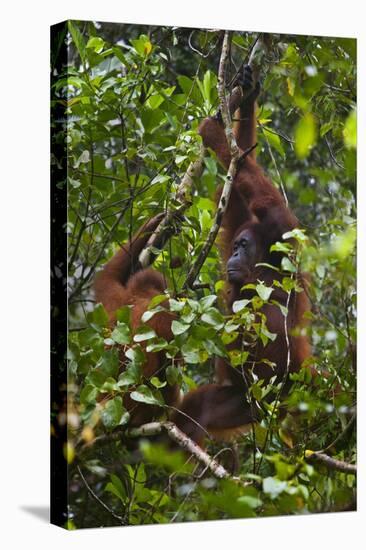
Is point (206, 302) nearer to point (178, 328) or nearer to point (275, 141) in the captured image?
point (178, 328)

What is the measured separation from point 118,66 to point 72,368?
142cm

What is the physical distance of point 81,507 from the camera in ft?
15.8

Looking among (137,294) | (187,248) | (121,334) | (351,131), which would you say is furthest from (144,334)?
(351,131)

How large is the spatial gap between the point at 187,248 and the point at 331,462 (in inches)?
53.9

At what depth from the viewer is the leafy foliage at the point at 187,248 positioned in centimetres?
480

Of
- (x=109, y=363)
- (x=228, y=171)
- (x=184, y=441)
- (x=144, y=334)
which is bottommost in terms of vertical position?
(x=184, y=441)

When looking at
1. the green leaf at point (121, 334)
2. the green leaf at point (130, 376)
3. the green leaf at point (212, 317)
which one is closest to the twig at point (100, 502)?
the green leaf at point (130, 376)

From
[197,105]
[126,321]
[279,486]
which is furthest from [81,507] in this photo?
[197,105]

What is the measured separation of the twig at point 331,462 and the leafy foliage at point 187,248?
31mm

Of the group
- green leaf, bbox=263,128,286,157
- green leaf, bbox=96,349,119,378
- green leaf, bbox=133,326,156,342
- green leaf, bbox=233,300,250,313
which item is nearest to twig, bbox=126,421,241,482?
green leaf, bbox=96,349,119,378

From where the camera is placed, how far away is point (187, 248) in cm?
512

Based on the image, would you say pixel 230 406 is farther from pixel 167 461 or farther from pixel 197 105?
pixel 197 105

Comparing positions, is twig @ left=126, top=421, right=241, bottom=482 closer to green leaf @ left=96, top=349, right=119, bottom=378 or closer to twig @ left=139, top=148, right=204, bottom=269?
green leaf @ left=96, top=349, right=119, bottom=378

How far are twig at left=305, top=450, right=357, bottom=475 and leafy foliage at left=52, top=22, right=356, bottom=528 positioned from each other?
3 centimetres
